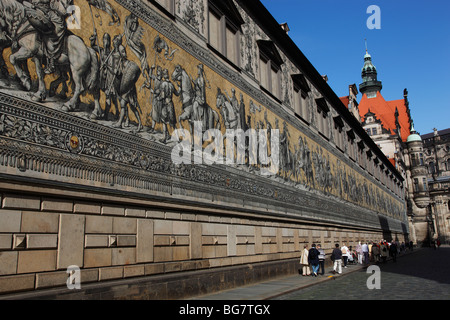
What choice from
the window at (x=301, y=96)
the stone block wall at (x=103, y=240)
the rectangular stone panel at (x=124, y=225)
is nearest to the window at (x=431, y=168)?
the window at (x=301, y=96)

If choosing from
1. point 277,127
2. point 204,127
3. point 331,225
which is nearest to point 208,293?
point 204,127

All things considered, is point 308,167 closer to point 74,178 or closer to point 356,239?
point 356,239

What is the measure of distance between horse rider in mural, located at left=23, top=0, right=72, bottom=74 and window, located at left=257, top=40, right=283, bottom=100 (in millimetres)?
9189

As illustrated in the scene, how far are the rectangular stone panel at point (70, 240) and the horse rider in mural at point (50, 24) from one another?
2391 millimetres

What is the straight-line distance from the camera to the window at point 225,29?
12.5 meters

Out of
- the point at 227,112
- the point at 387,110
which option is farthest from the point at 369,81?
the point at 227,112

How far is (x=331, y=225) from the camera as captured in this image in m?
21.2

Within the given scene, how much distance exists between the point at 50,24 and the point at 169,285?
17.8 feet

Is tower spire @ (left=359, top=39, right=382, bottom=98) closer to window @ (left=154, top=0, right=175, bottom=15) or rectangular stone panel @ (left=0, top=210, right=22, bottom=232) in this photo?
window @ (left=154, top=0, right=175, bottom=15)

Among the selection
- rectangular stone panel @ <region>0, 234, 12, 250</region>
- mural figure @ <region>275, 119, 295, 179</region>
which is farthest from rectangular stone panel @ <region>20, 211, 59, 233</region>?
mural figure @ <region>275, 119, 295, 179</region>

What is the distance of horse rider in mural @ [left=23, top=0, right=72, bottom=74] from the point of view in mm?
6387

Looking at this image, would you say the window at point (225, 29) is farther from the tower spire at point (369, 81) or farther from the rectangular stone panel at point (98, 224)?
the tower spire at point (369, 81)

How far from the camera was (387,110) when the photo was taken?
74.1m

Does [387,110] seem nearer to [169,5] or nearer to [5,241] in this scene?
[169,5]
